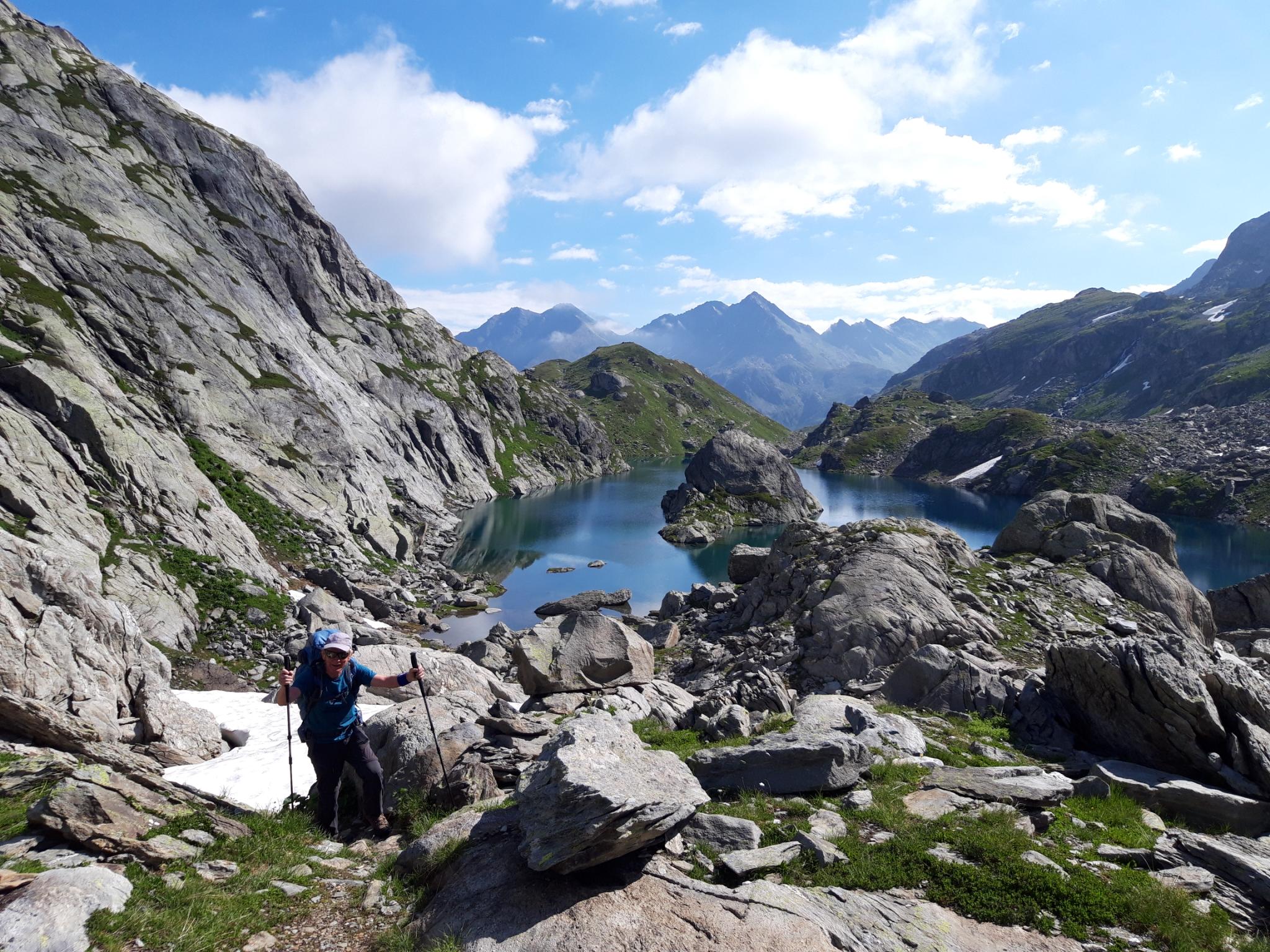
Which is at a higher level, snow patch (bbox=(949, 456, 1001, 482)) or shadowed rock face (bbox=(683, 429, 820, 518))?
shadowed rock face (bbox=(683, 429, 820, 518))

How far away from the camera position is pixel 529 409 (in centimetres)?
18462

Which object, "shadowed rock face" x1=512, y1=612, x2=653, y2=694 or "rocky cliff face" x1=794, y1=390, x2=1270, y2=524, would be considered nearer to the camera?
"shadowed rock face" x1=512, y1=612, x2=653, y2=694

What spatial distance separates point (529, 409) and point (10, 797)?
179 metres

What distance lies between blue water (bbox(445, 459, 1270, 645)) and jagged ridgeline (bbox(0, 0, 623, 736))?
10098 mm

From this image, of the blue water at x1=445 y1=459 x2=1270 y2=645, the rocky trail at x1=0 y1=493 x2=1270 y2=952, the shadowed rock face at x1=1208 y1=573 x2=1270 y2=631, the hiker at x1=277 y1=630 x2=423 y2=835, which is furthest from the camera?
the blue water at x1=445 y1=459 x2=1270 y2=645

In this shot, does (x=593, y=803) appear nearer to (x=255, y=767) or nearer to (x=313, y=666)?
(x=313, y=666)

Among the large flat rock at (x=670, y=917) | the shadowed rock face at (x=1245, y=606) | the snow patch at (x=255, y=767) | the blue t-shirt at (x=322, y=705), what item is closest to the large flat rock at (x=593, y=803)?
the large flat rock at (x=670, y=917)

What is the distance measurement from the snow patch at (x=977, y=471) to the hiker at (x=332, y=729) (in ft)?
657

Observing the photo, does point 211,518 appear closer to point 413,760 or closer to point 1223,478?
point 413,760

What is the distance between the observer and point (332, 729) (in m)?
10.9

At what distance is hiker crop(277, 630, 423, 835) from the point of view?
10.9 m

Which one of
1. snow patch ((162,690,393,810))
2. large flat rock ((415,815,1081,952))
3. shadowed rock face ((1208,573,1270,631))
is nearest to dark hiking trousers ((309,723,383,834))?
snow patch ((162,690,393,810))

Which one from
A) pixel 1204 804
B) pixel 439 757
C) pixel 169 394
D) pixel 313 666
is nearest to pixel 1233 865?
pixel 1204 804

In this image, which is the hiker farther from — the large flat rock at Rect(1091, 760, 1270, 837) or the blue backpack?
the large flat rock at Rect(1091, 760, 1270, 837)
